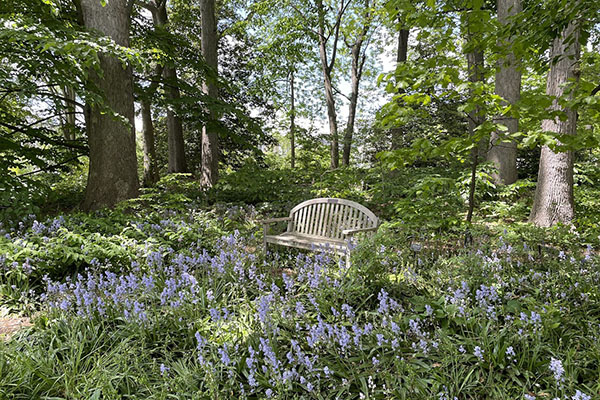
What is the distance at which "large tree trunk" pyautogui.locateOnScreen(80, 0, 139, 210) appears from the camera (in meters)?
6.11

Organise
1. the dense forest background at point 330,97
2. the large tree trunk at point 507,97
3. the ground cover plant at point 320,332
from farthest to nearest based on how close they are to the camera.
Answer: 1. the large tree trunk at point 507,97
2. the dense forest background at point 330,97
3. the ground cover plant at point 320,332

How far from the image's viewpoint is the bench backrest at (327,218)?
4.76 meters

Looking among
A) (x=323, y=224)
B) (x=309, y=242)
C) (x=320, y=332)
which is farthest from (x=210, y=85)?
(x=320, y=332)

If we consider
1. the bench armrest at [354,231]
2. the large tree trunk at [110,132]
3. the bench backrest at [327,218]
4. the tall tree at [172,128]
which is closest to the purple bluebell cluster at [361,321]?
the bench armrest at [354,231]

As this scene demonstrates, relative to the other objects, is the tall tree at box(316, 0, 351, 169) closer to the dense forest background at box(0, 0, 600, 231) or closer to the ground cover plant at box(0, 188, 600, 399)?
the dense forest background at box(0, 0, 600, 231)

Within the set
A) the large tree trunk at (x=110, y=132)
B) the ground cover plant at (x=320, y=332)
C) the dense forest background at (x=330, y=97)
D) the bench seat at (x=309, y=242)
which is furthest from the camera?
the large tree trunk at (x=110, y=132)

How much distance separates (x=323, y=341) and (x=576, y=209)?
610 centimetres

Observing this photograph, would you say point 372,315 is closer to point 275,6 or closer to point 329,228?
point 329,228

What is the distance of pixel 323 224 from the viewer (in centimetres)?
521

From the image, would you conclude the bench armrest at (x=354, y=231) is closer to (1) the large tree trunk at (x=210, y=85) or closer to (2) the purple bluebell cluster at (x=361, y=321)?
(2) the purple bluebell cluster at (x=361, y=321)

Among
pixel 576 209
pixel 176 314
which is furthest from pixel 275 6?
pixel 176 314

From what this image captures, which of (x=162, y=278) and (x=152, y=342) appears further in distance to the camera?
(x=162, y=278)

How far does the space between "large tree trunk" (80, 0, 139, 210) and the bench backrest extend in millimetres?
3185

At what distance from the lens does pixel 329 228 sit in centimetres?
509
